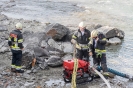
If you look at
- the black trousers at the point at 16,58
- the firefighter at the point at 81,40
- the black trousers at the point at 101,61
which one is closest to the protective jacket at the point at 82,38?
the firefighter at the point at 81,40

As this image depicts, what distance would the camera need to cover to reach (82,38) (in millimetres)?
10672

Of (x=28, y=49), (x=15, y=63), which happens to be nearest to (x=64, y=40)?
(x=28, y=49)

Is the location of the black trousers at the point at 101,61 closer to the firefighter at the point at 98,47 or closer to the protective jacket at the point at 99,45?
the firefighter at the point at 98,47

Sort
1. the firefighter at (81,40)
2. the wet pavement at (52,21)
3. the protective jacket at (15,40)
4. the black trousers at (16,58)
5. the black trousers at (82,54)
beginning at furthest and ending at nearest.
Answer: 1. the black trousers at (82,54)
2. the firefighter at (81,40)
3. the black trousers at (16,58)
4. the protective jacket at (15,40)
5. the wet pavement at (52,21)

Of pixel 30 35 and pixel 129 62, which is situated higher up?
pixel 30 35

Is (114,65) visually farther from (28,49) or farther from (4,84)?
(4,84)

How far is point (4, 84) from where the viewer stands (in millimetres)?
9414

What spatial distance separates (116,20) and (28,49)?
39.1ft

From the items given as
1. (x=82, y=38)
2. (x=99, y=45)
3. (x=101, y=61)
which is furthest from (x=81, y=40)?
(x=101, y=61)

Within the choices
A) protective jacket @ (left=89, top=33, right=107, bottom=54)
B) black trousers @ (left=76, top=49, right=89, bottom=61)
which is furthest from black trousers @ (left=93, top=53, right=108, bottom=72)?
black trousers @ (left=76, top=49, right=89, bottom=61)

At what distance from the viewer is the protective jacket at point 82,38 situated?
419 inches

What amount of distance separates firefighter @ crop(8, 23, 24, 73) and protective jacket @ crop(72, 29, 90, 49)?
7.25ft

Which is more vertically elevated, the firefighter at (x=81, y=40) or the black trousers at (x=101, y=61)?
the firefighter at (x=81, y=40)

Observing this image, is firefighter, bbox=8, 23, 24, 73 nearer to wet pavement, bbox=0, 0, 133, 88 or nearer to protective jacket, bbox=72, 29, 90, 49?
wet pavement, bbox=0, 0, 133, 88
